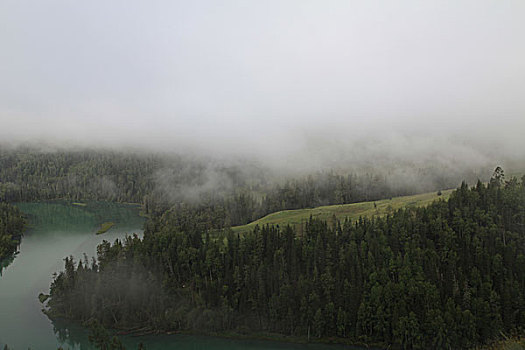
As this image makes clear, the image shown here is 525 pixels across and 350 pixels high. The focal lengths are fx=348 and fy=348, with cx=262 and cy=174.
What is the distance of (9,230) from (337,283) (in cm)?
13830

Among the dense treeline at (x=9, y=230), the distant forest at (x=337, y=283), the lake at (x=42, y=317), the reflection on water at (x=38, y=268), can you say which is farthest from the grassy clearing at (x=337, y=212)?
the dense treeline at (x=9, y=230)

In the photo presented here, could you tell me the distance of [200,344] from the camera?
236 ft

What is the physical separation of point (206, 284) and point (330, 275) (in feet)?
93.5

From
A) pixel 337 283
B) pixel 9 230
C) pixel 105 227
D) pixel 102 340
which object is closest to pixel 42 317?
pixel 102 340

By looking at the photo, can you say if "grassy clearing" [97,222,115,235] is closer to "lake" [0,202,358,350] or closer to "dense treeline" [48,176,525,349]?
"lake" [0,202,358,350]

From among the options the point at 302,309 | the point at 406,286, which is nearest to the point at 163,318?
the point at 302,309

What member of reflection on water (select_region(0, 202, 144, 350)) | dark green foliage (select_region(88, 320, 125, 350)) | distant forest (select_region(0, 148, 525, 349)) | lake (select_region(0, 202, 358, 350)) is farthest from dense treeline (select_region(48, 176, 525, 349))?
dark green foliage (select_region(88, 320, 125, 350))

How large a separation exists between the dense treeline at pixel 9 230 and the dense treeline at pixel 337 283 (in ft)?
189

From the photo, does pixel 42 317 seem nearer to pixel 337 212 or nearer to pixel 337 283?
pixel 337 283

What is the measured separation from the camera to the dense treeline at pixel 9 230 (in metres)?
123

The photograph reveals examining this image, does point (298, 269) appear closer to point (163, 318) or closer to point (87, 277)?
point (163, 318)

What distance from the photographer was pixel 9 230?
473 feet

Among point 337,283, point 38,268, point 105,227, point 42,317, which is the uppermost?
point 105,227

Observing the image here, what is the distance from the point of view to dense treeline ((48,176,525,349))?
69.8 meters
